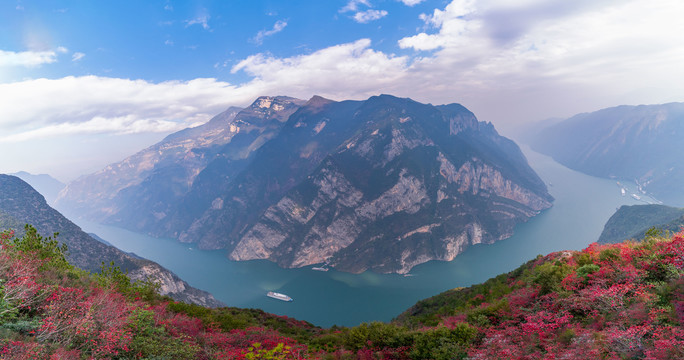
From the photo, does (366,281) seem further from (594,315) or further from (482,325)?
(594,315)


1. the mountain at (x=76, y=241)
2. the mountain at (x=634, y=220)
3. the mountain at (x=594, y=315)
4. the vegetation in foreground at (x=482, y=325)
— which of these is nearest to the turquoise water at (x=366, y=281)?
the mountain at (x=634, y=220)

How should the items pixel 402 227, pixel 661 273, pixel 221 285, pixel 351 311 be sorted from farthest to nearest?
pixel 402 227
pixel 221 285
pixel 351 311
pixel 661 273

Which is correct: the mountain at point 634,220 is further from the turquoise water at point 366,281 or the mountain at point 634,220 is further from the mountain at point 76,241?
the mountain at point 76,241

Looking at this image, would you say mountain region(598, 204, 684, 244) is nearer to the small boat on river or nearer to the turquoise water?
the turquoise water

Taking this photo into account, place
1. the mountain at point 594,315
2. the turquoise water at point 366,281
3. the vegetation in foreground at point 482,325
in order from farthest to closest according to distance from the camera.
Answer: the turquoise water at point 366,281 → the vegetation in foreground at point 482,325 → the mountain at point 594,315

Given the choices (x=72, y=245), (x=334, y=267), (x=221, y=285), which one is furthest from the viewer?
(x=334, y=267)

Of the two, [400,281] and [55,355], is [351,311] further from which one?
[55,355]

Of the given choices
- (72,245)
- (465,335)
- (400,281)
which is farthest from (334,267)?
(465,335)

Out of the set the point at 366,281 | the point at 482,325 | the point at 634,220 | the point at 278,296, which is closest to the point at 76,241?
the point at 278,296
